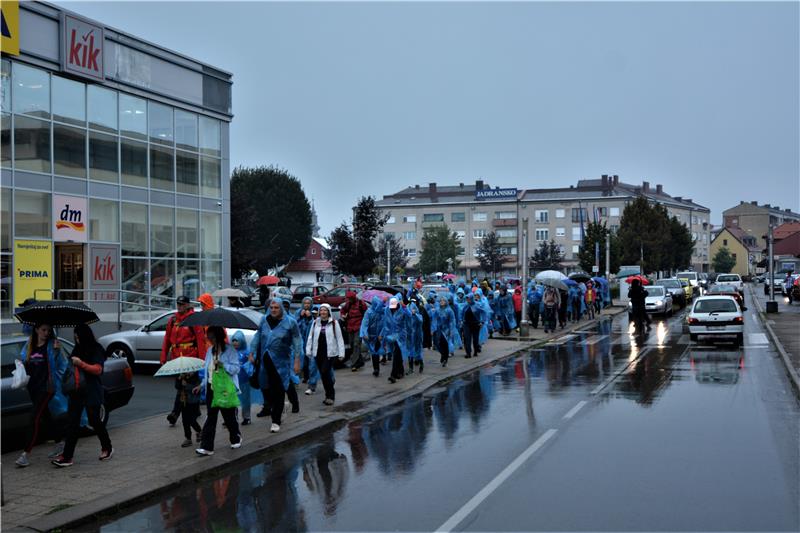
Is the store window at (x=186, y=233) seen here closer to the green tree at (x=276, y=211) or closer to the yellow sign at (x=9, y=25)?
the yellow sign at (x=9, y=25)

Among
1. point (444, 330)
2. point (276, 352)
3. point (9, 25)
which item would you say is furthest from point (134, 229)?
point (9, 25)

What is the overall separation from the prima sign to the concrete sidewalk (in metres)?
16.0

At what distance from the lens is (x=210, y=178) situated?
3198cm

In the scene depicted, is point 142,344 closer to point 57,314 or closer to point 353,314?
point 353,314

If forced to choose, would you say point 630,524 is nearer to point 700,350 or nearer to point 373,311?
point 373,311

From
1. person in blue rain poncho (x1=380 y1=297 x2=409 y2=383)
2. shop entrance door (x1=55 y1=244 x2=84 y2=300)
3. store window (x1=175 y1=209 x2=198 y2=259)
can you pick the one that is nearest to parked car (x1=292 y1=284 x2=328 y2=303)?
store window (x1=175 y1=209 x2=198 y2=259)

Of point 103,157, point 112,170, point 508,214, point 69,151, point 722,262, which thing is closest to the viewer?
point 69,151

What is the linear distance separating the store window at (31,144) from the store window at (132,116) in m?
3.36

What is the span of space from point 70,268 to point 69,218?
5.46 ft

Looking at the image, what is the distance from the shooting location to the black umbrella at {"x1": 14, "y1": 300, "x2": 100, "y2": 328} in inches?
330

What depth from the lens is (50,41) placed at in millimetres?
24219

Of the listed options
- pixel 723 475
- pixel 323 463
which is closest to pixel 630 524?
pixel 723 475

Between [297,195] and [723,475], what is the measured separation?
6536 cm

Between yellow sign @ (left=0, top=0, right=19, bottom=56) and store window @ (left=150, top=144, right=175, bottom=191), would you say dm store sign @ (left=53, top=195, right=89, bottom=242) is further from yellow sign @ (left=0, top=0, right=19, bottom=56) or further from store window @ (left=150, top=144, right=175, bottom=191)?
yellow sign @ (left=0, top=0, right=19, bottom=56)
